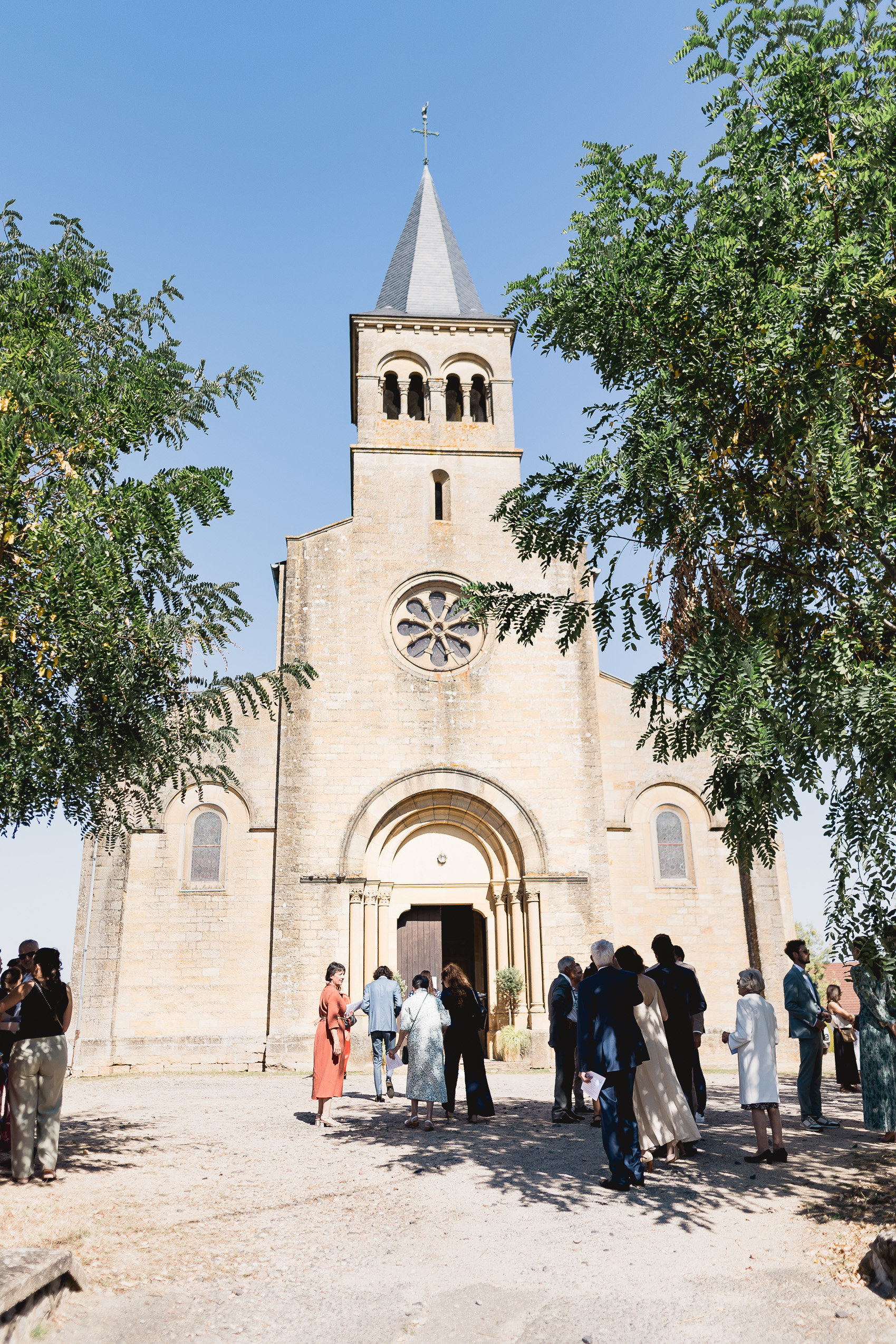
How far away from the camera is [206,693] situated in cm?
720

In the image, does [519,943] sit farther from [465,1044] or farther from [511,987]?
[465,1044]

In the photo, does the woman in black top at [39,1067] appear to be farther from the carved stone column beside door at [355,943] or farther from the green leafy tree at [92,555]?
the carved stone column beside door at [355,943]

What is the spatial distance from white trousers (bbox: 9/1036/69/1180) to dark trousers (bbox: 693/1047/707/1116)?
5424 mm

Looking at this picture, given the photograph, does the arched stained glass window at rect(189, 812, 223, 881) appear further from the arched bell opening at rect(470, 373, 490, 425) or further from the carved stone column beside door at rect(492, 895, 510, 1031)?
the arched bell opening at rect(470, 373, 490, 425)

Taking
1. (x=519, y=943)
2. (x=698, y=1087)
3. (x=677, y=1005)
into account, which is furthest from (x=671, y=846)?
(x=677, y=1005)

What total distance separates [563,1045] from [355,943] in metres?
7.64

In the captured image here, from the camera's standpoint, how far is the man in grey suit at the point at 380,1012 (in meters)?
11.5

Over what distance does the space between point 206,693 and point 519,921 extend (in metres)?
11.2

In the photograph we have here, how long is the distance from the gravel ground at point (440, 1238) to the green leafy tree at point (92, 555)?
2.95 metres

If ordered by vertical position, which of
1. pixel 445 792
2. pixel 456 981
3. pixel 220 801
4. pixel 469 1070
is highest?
pixel 445 792

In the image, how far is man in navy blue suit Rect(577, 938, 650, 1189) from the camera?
6.43m

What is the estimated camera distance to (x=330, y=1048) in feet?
32.1

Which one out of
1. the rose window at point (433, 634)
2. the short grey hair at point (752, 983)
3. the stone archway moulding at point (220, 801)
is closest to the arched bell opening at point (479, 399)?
the rose window at point (433, 634)

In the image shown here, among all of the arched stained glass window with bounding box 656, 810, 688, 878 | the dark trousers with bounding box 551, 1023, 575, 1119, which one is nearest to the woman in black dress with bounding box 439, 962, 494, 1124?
the dark trousers with bounding box 551, 1023, 575, 1119
